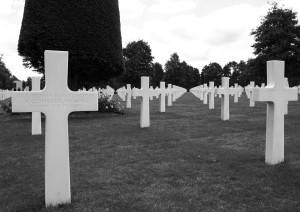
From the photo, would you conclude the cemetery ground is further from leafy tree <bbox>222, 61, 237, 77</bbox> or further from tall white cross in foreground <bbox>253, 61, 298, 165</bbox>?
leafy tree <bbox>222, 61, 237, 77</bbox>

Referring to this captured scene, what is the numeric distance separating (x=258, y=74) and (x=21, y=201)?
34493mm

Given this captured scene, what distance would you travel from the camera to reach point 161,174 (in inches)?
183

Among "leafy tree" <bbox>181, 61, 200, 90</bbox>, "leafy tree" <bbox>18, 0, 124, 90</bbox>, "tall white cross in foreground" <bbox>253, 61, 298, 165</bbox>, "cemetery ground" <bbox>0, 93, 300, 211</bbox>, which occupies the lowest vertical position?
"cemetery ground" <bbox>0, 93, 300, 211</bbox>

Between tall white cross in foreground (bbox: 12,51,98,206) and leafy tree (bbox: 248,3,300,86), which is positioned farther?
leafy tree (bbox: 248,3,300,86)

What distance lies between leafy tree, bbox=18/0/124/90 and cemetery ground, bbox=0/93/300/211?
5812mm

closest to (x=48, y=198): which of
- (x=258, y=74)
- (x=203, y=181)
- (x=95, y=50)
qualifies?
(x=203, y=181)

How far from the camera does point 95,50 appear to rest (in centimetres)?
1345

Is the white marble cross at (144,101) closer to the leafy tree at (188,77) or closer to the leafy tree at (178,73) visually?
the leafy tree at (178,73)

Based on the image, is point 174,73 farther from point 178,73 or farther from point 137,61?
point 137,61

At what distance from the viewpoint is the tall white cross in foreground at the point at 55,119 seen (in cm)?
350

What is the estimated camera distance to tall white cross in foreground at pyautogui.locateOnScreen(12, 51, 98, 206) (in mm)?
3500

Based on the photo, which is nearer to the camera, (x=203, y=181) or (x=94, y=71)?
(x=203, y=181)

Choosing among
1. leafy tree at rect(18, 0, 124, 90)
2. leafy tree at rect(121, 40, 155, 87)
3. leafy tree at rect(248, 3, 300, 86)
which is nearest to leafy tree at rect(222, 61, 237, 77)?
leafy tree at rect(121, 40, 155, 87)

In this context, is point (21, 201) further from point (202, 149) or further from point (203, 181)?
point (202, 149)
